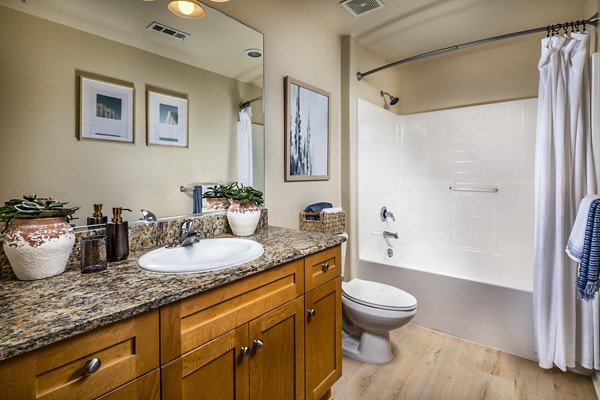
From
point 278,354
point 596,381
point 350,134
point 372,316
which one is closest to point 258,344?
point 278,354

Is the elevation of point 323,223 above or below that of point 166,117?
below

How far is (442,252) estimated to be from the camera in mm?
3094

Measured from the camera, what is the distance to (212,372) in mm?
949

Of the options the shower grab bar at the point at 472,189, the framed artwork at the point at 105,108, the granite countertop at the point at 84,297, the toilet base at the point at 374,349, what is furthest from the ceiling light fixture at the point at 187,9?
the shower grab bar at the point at 472,189

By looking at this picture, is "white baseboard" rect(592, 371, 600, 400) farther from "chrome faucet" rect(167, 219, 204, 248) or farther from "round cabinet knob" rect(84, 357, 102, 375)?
"round cabinet knob" rect(84, 357, 102, 375)

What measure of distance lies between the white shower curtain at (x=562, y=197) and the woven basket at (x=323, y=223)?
4.11ft

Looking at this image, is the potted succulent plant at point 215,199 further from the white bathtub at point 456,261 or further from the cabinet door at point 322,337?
the white bathtub at point 456,261

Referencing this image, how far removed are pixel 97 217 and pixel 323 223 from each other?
1.30 metres

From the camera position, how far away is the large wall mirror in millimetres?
1016

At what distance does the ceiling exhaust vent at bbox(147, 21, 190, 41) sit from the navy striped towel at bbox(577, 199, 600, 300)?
2.00 m

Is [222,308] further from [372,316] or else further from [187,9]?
[187,9]

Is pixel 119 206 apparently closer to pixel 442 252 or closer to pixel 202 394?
pixel 202 394

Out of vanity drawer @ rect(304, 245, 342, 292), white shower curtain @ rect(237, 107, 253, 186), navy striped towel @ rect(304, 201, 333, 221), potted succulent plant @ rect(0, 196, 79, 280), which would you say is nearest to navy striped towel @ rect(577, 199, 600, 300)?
vanity drawer @ rect(304, 245, 342, 292)

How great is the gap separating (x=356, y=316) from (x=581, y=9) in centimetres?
261
